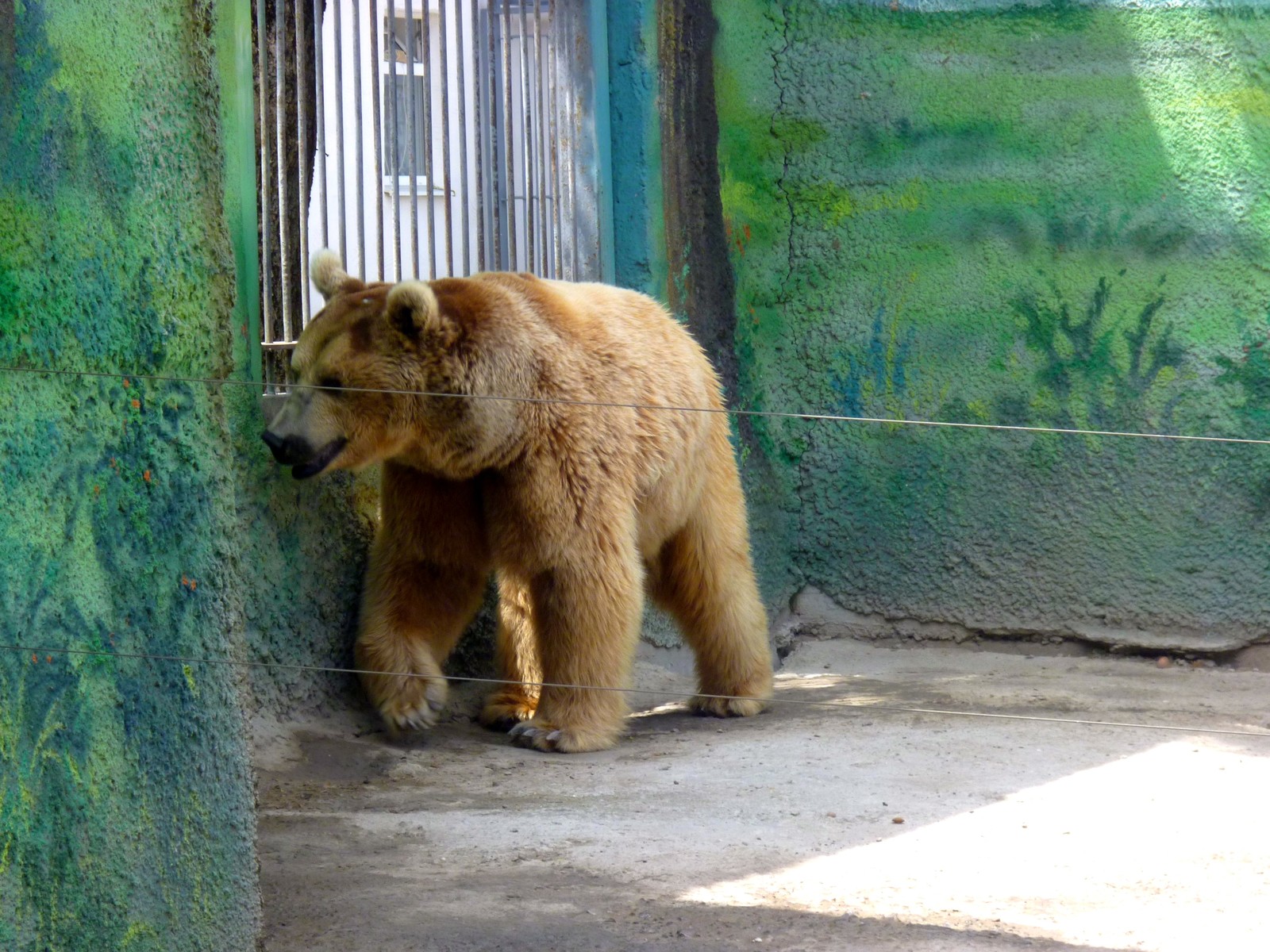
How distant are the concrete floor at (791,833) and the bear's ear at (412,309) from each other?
1.40 metres

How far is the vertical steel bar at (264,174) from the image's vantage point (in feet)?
16.2

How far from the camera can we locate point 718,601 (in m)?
5.79

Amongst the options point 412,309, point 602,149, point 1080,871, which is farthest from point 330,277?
point 1080,871

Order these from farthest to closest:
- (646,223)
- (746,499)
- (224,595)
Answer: (746,499) → (646,223) → (224,595)

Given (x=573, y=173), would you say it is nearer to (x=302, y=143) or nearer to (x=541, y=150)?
(x=541, y=150)

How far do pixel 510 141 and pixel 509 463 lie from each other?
195 centimetres

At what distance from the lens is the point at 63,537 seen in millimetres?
2496

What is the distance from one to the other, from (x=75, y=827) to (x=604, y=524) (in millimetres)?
2695

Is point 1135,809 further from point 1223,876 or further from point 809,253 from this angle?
point 809,253

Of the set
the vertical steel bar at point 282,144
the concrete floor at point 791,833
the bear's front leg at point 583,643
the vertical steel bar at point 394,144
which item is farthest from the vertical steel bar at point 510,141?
the concrete floor at point 791,833

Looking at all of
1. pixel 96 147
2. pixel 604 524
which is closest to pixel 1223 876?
pixel 604 524

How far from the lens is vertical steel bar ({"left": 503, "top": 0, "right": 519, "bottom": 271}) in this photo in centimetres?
620

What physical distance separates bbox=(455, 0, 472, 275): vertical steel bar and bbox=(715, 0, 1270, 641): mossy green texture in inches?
61.1

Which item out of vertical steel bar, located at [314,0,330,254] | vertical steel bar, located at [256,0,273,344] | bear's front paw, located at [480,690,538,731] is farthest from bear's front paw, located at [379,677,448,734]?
vertical steel bar, located at [314,0,330,254]
